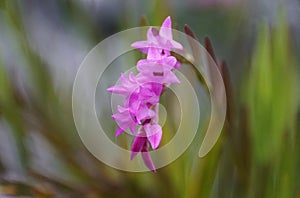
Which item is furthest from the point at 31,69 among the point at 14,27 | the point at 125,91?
the point at 125,91

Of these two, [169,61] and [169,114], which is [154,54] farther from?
[169,114]

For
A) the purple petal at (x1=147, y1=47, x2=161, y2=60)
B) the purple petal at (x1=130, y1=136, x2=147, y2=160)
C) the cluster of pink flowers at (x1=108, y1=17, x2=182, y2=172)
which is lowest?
the purple petal at (x1=130, y1=136, x2=147, y2=160)

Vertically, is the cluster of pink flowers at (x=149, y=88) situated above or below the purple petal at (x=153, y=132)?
above

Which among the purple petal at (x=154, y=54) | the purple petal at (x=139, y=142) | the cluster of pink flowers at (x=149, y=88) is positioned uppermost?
the purple petal at (x=154, y=54)

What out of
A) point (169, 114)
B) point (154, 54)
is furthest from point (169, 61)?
point (169, 114)

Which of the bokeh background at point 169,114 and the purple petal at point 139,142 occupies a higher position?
the bokeh background at point 169,114

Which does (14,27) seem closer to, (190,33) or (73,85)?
(73,85)

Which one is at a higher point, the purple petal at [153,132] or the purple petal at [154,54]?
the purple petal at [154,54]

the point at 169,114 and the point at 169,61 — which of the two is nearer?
the point at 169,61

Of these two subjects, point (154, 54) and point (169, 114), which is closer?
point (154, 54)
